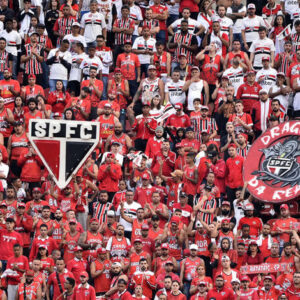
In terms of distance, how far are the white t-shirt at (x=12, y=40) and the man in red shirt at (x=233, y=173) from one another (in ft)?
21.5

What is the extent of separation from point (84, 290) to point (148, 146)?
451 centimetres

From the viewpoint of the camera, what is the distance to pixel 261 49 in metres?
24.0

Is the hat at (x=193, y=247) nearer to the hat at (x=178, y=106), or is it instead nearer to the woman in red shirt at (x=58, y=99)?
the hat at (x=178, y=106)

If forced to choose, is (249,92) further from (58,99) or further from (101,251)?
(101,251)

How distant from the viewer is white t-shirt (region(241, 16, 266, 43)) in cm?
2494

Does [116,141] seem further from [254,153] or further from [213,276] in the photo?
[213,276]

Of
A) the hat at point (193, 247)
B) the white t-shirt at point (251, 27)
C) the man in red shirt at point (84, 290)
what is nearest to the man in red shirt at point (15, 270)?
the man in red shirt at point (84, 290)

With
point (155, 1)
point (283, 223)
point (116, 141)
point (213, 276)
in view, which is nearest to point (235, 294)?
point (213, 276)

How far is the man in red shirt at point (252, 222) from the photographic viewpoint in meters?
19.0

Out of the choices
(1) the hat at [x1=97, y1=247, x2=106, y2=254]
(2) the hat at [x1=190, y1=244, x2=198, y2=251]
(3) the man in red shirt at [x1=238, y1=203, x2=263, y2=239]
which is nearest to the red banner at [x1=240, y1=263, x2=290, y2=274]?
(2) the hat at [x1=190, y1=244, x2=198, y2=251]

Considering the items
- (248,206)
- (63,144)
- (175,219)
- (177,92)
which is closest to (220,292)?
(175,219)

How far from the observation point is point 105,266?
18.5m

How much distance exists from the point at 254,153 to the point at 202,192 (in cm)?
139

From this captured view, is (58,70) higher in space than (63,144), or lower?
lower
